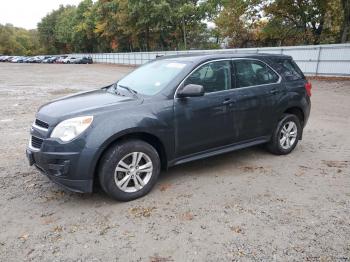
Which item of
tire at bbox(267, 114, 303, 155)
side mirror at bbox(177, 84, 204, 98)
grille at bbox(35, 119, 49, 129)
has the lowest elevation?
tire at bbox(267, 114, 303, 155)

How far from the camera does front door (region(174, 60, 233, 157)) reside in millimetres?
4527

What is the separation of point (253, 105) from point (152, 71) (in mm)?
1581

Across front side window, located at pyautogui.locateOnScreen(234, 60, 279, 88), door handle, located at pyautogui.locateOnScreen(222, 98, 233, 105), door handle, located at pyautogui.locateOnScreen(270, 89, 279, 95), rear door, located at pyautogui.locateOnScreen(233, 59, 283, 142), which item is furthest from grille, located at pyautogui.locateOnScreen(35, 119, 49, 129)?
door handle, located at pyautogui.locateOnScreen(270, 89, 279, 95)

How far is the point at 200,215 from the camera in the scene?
3.86 metres

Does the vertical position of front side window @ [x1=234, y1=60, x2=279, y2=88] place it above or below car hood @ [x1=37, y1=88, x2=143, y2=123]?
above

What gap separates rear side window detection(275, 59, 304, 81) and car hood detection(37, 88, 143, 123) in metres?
2.66

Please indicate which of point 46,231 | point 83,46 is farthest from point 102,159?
point 83,46

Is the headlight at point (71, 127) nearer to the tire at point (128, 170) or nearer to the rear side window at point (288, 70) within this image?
the tire at point (128, 170)

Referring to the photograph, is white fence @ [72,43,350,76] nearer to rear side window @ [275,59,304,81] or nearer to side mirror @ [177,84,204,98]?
rear side window @ [275,59,304,81]

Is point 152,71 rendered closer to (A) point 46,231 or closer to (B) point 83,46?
(A) point 46,231

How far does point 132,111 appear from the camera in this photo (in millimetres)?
4148

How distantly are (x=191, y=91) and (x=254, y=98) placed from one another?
1279 millimetres

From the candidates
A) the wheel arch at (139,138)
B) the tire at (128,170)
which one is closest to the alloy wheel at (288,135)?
the wheel arch at (139,138)

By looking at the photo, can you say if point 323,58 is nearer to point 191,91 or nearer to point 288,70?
point 288,70
